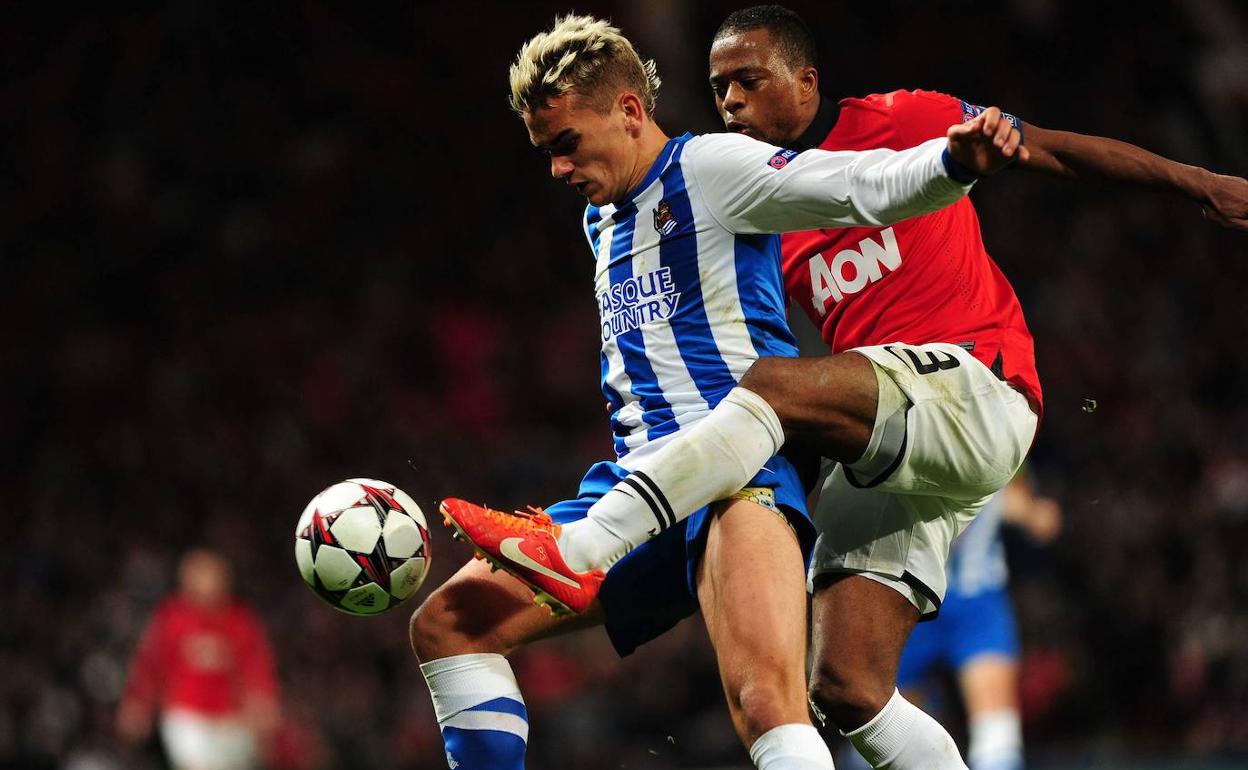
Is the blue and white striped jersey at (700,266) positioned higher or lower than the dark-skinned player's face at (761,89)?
lower

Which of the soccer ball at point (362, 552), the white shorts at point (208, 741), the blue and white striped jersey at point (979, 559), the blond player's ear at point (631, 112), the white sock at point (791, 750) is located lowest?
the white shorts at point (208, 741)

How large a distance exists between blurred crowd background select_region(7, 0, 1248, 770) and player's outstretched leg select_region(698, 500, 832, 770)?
16.2ft

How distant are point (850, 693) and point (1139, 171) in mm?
1542

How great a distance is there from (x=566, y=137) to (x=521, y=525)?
3.34ft

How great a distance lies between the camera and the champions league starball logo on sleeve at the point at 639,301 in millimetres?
4023

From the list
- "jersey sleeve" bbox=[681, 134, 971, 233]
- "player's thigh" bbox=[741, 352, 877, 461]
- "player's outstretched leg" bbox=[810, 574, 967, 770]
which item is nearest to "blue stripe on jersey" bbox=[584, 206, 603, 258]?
"jersey sleeve" bbox=[681, 134, 971, 233]

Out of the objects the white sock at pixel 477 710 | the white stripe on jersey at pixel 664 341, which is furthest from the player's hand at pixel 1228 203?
the white sock at pixel 477 710

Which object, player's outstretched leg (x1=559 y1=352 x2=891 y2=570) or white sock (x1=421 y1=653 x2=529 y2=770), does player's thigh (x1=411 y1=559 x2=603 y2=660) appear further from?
player's outstretched leg (x1=559 y1=352 x2=891 y2=570)

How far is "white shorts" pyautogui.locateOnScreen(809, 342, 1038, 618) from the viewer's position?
392 cm

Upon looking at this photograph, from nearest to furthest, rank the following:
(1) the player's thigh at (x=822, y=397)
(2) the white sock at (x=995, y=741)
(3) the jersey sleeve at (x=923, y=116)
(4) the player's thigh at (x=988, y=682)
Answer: (1) the player's thigh at (x=822, y=397), (3) the jersey sleeve at (x=923, y=116), (2) the white sock at (x=995, y=741), (4) the player's thigh at (x=988, y=682)

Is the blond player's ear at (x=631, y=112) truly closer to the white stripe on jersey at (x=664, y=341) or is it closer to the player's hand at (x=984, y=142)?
the white stripe on jersey at (x=664, y=341)

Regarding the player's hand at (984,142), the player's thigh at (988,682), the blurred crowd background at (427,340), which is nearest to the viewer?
the player's hand at (984,142)

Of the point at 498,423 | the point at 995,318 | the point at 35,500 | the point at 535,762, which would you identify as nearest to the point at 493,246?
the point at 498,423

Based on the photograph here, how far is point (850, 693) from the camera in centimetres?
426
